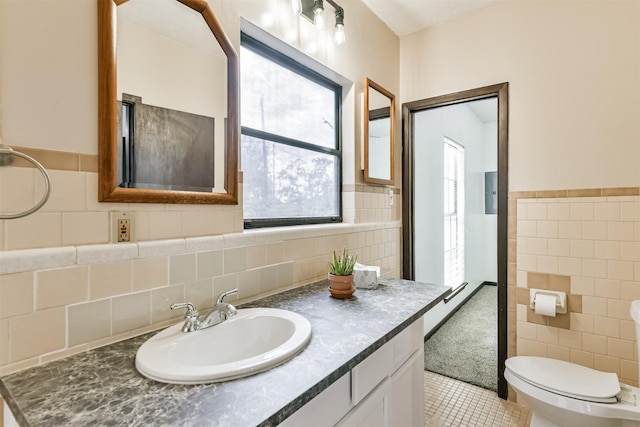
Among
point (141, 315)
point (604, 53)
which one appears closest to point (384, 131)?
point (604, 53)

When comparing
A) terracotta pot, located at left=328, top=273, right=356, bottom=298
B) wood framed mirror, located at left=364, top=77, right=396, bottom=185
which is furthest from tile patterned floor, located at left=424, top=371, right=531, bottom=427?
wood framed mirror, located at left=364, top=77, right=396, bottom=185

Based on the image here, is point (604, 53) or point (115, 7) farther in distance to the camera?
point (604, 53)

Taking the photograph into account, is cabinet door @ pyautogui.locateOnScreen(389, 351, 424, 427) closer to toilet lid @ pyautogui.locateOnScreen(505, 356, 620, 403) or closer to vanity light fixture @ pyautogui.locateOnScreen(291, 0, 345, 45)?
toilet lid @ pyautogui.locateOnScreen(505, 356, 620, 403)

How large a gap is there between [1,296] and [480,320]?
3.42 m

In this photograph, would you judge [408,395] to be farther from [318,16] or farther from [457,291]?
[457,291]

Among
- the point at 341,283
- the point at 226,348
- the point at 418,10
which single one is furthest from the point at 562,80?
the point at 226,348

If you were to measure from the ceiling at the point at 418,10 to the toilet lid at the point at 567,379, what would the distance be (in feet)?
7.31

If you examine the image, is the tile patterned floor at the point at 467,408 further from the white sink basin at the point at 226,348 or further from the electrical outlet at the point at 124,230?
the electrical outlet at the point at 124,230

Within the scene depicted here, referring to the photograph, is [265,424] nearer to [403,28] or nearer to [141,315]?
[141,315]

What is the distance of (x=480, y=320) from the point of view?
10.3 ft

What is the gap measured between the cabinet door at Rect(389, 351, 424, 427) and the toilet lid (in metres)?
0.56

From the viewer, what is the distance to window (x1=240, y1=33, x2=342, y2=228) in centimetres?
159

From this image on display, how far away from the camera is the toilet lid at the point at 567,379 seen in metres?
1.39

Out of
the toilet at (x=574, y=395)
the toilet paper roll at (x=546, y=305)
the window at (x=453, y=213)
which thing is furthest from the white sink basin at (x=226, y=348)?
the window at (x=453, y=213)
